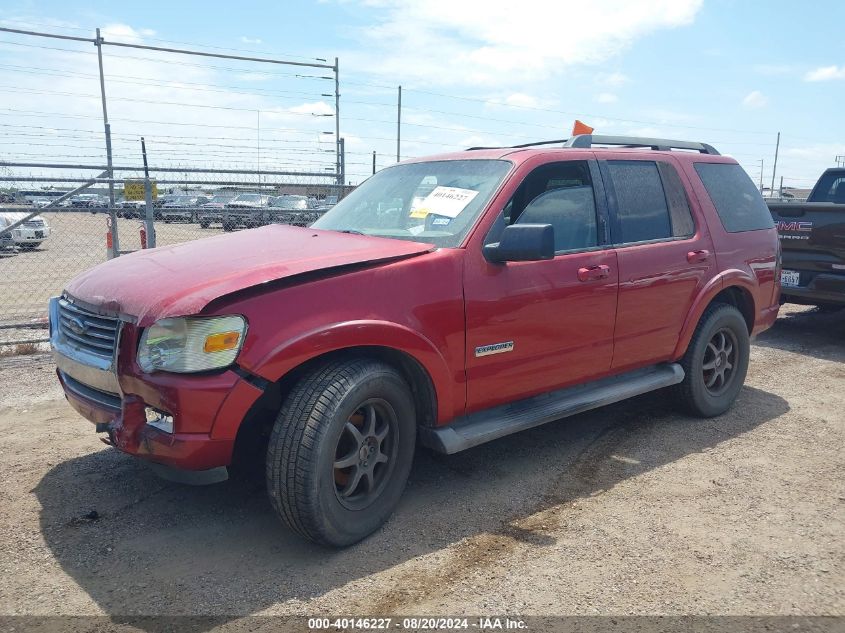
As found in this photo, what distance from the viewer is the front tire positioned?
3041mm

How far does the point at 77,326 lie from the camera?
11.1 ft

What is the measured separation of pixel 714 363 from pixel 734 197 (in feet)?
4.28

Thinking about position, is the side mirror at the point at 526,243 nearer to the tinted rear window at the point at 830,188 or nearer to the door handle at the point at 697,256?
the door handle at the point at 697,256

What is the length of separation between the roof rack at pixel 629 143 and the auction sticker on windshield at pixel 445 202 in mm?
717

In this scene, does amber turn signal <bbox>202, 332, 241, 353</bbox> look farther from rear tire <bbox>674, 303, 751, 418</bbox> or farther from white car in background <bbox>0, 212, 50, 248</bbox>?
white car in background <bbox>0, 212, 50, 248</bbox>

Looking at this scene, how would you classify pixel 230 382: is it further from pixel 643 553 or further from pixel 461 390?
pixel 643 553

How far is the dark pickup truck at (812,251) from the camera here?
7.37 metres

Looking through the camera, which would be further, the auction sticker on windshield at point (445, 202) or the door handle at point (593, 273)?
the door handle at point (593, 273)

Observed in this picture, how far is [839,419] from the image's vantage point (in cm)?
525

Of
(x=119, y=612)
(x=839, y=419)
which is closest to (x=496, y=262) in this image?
(x=119, y=612)

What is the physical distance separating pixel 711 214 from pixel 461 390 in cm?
268

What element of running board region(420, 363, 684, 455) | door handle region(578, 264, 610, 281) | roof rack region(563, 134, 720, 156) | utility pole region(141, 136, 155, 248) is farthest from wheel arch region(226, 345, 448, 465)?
utility pole region(141, 136, 155, 248)

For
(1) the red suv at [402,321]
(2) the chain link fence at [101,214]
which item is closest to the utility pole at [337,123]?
(2) the chain link fence at [101,214]

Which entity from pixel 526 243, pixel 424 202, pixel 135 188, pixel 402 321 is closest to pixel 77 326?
pixel 402 321
